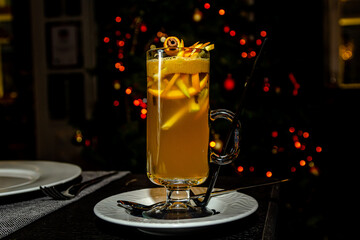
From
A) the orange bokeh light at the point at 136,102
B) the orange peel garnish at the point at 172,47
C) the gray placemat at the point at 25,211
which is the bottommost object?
the gray placemat at the point at 25,211

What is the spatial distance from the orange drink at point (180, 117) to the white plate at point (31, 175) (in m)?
0.21

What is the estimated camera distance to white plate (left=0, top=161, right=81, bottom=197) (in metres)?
0.71

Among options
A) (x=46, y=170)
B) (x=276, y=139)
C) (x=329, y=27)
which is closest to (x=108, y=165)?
(x=276, y=139)

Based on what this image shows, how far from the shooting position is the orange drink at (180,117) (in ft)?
2.27

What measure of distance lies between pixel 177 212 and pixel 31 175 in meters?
0.48

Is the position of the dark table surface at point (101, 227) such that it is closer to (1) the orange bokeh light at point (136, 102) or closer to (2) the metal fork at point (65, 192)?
(2) the metal fork at point (65, 192)

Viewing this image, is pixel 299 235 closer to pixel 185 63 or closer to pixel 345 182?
pixel 345 182

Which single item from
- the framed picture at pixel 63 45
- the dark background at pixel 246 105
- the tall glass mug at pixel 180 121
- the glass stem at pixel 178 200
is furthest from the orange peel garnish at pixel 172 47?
the framed picture at pixel 63 45

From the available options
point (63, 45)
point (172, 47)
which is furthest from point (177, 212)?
point (63, 45)

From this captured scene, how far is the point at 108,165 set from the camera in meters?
2.49

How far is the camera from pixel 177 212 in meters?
0.59

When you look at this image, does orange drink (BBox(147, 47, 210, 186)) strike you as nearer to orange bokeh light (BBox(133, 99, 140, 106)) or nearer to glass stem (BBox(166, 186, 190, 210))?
glass stem (BBox(166, 186, 190, 210))

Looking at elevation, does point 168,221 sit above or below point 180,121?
below

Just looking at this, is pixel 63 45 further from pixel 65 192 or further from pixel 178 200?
pixel 178 200
